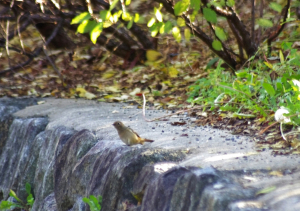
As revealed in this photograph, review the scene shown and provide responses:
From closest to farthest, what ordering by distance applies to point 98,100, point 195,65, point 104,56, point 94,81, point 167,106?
point 167,106, point 98,100, point 195,65, point 94,81, point 104,56

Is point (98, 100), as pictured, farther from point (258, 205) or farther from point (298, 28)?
point (258, 205)

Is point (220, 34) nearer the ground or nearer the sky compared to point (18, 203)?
nearer the sky

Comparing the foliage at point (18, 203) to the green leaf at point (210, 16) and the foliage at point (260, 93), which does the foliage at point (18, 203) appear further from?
the green leaf at point (210, 16)

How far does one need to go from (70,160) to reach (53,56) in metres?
3.77

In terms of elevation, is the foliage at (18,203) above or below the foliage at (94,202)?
below

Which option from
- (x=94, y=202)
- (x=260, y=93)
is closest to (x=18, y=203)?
(x=94, y=202)

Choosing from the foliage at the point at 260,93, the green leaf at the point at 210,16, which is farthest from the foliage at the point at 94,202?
the green leaf at the point at 210,16

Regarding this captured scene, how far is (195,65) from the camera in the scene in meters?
5.97

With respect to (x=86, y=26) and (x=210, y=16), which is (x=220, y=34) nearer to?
(x=210, y=16)

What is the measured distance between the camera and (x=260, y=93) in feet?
12.2

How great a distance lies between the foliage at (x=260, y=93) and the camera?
10.5 ft

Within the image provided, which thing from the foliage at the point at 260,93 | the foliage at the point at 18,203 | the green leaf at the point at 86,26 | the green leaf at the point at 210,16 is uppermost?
the green leaf at the point at 210,16

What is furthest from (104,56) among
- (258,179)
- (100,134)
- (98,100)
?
(258,179)

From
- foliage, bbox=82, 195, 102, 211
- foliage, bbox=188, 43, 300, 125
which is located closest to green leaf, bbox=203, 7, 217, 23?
foliage, bbox=188, 43, 300, 125
